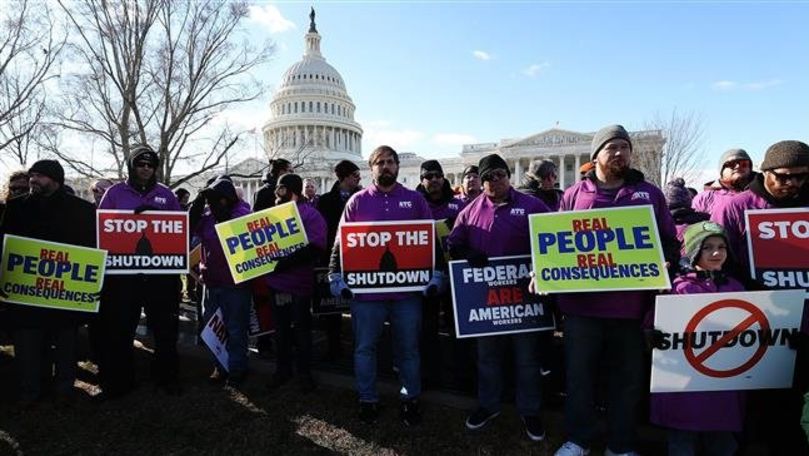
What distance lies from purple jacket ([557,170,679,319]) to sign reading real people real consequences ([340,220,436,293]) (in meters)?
1.24

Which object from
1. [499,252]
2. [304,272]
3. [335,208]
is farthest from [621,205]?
[335,208]

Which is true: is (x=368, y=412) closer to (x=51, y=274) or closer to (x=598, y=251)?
(x=598, y=251)

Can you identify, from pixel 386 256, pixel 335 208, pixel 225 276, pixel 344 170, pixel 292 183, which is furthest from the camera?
pixel 344 170

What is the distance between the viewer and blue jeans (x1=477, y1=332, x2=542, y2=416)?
3.98 meters

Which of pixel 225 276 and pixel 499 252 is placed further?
pixel 225 276

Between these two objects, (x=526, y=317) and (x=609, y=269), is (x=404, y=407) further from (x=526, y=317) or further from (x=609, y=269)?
Result: (x=609, y=269)

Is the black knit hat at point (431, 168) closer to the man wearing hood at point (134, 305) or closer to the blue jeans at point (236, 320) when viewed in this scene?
the blue jeans at point (236, 320)

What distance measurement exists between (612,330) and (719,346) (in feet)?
2.17

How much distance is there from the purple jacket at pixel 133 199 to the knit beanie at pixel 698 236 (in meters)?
4.72

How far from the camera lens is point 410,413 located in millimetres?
4332

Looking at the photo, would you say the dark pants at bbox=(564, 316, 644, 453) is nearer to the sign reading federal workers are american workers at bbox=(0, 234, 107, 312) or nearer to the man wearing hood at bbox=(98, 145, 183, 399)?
the man wearing hood at bbox=(98, 145, 183, 399)

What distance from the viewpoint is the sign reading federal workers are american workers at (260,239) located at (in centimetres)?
496

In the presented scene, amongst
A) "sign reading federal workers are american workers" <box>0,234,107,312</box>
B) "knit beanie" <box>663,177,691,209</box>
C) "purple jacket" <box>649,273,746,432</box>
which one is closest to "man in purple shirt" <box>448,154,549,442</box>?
"purple jacket" <box>649,273,746,432</box>

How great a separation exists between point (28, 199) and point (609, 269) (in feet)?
17.7
